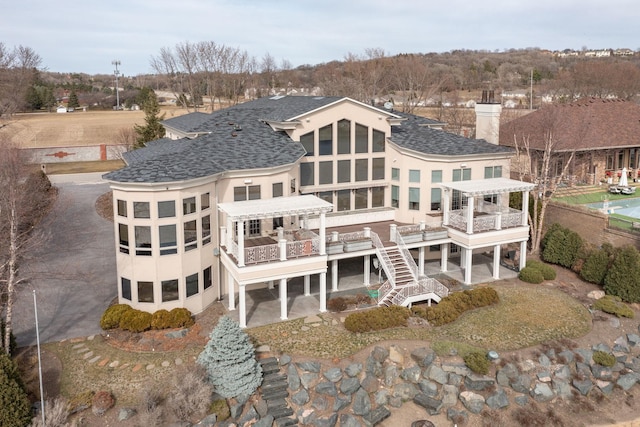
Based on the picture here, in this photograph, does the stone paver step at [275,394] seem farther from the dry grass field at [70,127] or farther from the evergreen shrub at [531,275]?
the dry grass field at [70,127]

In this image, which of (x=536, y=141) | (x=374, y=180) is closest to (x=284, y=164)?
Answer: (x=374, y=180)

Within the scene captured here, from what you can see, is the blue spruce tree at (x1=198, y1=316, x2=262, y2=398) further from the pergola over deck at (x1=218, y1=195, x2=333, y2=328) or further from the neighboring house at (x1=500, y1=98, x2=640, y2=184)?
the neighboring house at (x1=500, y1=98, x2=640, y2=184)

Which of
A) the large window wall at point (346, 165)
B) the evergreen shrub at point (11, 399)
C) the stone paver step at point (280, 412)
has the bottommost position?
the stone paver step at point (280, 412)

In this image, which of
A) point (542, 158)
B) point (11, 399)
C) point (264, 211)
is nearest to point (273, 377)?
point (264, 211)

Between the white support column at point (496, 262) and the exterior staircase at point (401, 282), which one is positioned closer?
the exterior staircase at point (401, 282)

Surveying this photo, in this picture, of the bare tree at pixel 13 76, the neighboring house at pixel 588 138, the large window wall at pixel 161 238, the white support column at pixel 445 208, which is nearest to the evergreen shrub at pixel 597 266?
the white support column at pixel 445 208

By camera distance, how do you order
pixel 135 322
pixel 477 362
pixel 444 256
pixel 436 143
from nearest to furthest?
pixel 477 362 → pixel 135 322 → pixel 444 256 → pixel 436 143

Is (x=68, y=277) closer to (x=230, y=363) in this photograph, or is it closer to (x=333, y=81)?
(x=230, y=363)

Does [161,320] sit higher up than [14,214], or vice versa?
[14,214]
